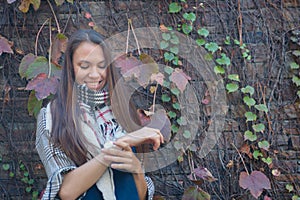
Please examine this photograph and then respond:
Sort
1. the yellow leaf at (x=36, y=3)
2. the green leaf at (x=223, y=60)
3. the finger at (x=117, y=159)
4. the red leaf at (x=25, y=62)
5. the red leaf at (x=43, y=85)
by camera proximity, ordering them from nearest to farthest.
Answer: the finger at (x=117, y=159) → the red leaf at (x=43, y=85) → the red leaf at (x=25, y=62) → the yellow leaf at (x=36, y=3) → the green leaf at (x=223, y=60)

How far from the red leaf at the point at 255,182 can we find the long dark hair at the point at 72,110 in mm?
967

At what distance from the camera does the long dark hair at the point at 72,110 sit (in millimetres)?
1532

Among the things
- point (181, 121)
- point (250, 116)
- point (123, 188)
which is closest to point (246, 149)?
point (250, 116)

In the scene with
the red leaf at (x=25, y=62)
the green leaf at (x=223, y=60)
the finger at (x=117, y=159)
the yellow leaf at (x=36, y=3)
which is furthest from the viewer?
the green leaf at (x=223, y=60)

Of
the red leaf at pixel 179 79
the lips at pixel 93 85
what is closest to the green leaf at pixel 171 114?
the red leaf at pixel 179 79

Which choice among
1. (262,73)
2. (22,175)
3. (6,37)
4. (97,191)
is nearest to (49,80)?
(6,37)

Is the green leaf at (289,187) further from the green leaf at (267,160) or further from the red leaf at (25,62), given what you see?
the red leaf at (25,62)

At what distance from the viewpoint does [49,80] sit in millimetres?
2201

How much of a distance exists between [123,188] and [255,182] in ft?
3.52

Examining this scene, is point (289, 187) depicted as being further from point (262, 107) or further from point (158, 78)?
point (158, 78)

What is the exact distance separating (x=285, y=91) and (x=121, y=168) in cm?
135

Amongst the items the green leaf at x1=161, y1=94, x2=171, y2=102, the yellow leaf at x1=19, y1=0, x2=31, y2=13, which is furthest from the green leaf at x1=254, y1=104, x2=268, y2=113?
the yellow leaf at x1=19, y1=0, x2=31, y2=13

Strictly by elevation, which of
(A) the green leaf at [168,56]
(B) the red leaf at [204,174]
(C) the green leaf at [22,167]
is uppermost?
(A) the green leaf at [168,56]

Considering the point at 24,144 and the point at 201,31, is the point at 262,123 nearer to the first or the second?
the point at 201,31
